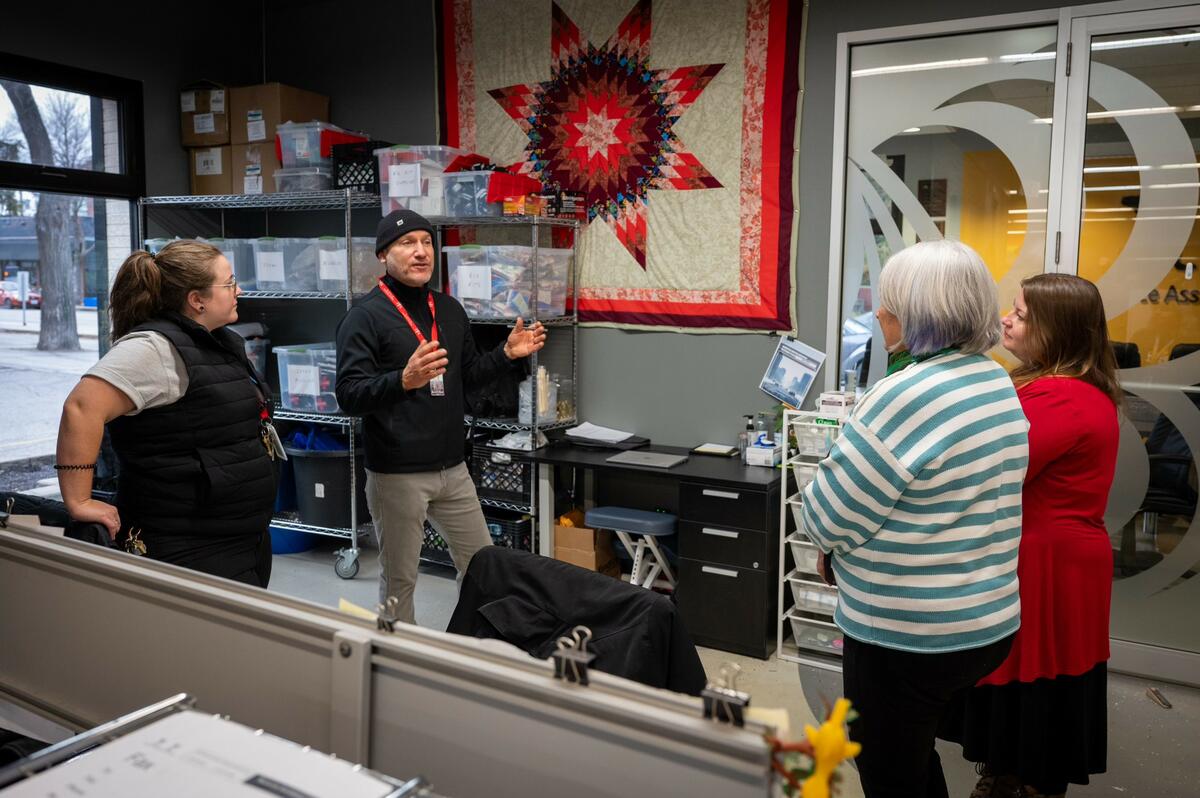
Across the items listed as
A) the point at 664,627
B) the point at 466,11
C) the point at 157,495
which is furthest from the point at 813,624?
the point at 466,11

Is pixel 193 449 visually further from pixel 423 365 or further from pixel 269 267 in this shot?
pixel 269 267

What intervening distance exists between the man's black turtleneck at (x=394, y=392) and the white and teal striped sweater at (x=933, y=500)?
1664 mm

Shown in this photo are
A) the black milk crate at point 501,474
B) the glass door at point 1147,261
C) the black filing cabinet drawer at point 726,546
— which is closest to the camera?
the glass door at point 1147,261

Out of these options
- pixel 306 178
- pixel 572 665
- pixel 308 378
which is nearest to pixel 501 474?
pixel 308 378

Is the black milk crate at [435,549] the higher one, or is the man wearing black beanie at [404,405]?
the man wearing black beanie at [404,405]

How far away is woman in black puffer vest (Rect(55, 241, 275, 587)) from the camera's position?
215 centimetres

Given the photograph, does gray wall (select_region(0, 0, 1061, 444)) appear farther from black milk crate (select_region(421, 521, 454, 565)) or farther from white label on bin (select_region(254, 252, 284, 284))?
black milk crate (select_region(421, 521, 454, 565))

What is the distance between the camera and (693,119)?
13.4ft

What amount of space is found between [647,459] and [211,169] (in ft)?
10.0

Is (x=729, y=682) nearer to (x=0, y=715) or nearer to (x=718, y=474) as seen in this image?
(x=0, y=715)

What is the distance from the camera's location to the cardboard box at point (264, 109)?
4.89 metres

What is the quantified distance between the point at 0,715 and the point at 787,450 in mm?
2679

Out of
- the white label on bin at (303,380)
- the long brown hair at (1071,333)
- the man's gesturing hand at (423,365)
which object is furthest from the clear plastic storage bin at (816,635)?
the white label on bin at (303,380)

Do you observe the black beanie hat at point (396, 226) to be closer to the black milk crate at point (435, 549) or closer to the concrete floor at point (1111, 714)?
the concrete floor at point (1111, 714)
